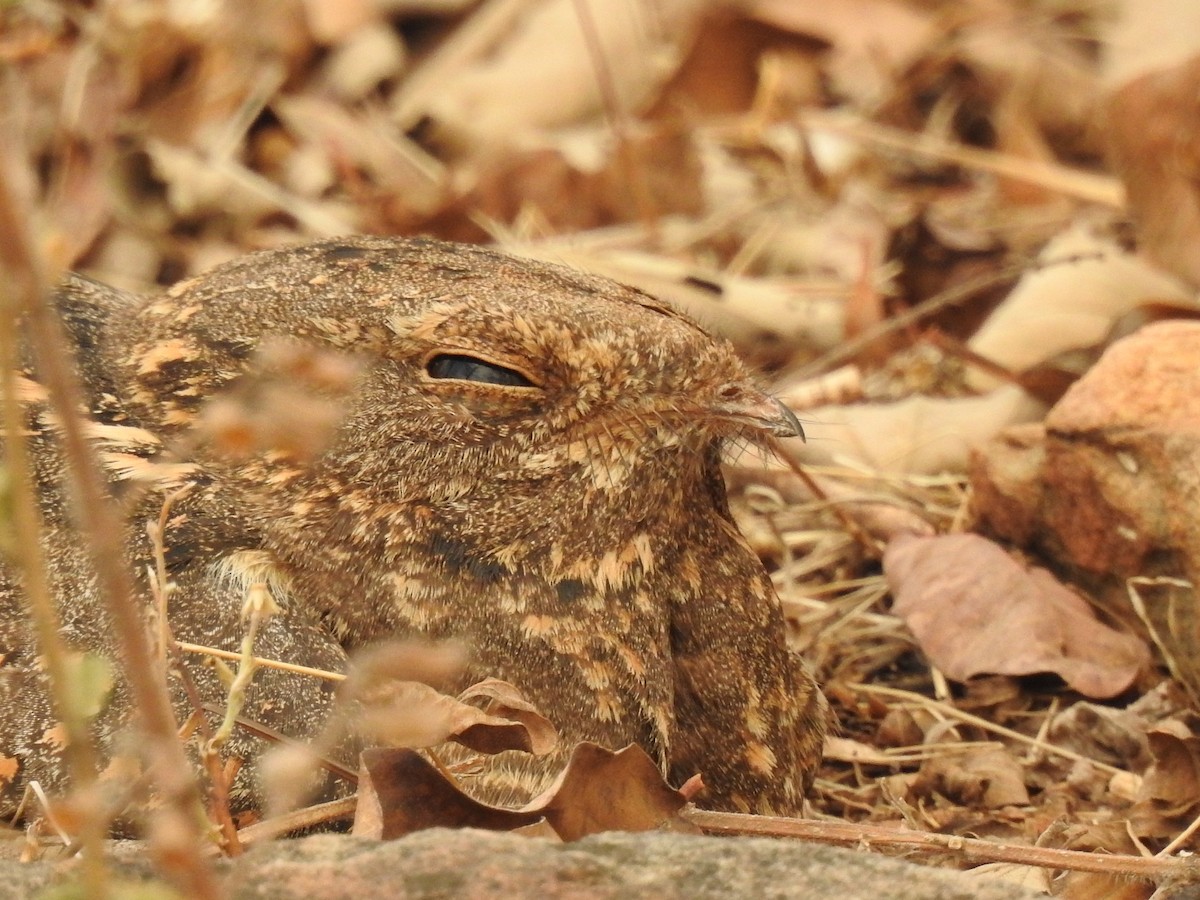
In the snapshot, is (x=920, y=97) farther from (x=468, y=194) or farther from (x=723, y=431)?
(x=723, y=431)

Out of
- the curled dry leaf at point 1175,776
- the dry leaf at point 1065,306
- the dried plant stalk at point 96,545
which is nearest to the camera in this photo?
the dried plant stalk at point 96,545

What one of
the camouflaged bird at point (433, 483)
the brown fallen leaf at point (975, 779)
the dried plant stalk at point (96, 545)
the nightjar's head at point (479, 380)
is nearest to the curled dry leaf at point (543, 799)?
the camouflaged bird at point (433, 483)

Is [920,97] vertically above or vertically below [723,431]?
above

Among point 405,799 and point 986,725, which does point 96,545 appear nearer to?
point 405,799

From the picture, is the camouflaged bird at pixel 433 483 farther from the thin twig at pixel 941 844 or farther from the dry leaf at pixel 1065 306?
the dry leaf at pixel 1065 306

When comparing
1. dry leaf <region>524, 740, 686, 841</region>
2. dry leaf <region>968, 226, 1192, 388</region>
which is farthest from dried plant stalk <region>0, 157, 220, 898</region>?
dry leaf <region>968, 226, 1192, 388</region>

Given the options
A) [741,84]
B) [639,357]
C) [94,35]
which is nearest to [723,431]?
[639,357]

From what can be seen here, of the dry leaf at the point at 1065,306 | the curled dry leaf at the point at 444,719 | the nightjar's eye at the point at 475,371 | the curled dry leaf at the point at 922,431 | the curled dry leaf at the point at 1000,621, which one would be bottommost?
the curled dry leaf at the point at 444,719

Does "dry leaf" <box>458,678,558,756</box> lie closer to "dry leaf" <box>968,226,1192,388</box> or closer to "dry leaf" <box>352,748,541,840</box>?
"dry leaf" <box>352,748,541,840</box>
